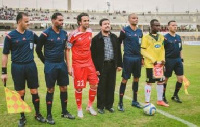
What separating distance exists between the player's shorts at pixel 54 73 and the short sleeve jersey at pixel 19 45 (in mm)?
451

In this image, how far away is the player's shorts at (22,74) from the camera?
19.5 feet

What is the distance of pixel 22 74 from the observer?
5.97 metres

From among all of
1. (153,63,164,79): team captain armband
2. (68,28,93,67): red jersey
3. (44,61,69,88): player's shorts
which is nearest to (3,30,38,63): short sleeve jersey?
(44,61,69,88): player's shorts

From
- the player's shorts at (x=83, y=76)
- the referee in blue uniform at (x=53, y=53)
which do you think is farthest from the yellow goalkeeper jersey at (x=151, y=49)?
the referee in blue uniform at (x=53, y=53)

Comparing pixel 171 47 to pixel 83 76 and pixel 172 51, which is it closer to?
pixel 172 51

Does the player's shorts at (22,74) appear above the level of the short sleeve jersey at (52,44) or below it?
below

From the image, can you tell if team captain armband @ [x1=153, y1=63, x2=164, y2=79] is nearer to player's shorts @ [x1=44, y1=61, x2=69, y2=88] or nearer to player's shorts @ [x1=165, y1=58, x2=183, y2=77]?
player's shorts @ [x1=165, y1=58, x2=183, y2=77]

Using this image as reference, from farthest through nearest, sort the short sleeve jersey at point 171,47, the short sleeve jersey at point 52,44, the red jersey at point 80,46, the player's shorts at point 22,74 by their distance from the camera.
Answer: the short sleeve jersey at point 171,47 < the red jersey at point 80,46 < the short sleeve jersey at point 52,44 < the player's shorts at point 22,74

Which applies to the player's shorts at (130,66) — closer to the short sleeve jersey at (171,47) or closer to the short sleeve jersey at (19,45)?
the short sleeve jersey at (171,47)

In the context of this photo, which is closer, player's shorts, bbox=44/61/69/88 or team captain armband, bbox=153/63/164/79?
player's shorts, bbox=44/61/69/88

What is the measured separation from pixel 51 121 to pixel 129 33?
119 inches

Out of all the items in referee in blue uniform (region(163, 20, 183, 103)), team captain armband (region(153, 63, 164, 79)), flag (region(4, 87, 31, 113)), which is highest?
referee in blue uniform (region(163, 20, 183, 103))

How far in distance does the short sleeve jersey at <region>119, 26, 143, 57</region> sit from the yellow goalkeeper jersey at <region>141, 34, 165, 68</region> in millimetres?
138

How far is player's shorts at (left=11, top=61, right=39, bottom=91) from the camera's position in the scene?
5.95 metres
